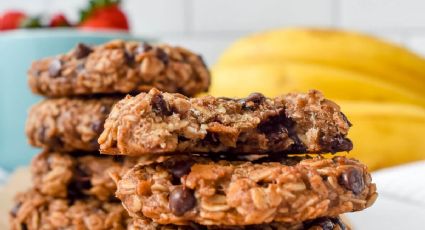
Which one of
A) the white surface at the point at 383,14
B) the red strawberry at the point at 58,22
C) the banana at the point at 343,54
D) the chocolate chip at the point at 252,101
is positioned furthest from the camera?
the white surface at the point at 383,14

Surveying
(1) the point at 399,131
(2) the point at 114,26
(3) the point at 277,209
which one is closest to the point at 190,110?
(3) the point at 277,209

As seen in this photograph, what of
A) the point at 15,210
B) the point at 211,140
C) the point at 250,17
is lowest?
the point at 15,210

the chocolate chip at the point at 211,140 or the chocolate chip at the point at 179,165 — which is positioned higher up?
the chocolate chip at the point at 211,140

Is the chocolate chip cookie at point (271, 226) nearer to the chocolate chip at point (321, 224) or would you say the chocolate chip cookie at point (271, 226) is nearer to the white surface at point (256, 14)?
the chocolate chip at point (321, 224)

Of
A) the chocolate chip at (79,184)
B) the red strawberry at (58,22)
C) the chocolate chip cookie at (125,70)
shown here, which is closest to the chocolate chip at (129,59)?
the chocolate chip cookie at (125,70)

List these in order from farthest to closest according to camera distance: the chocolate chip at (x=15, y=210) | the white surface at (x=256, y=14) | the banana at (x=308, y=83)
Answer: the white surface at (x=256, y=14), the banana at (x=308, y=83), the chocolate chip at (x=15, y=210)

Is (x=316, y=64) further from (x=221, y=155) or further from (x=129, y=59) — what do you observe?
(x=221, y=155)

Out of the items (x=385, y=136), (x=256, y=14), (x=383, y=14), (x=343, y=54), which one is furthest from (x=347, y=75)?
(x=256, y=14)
